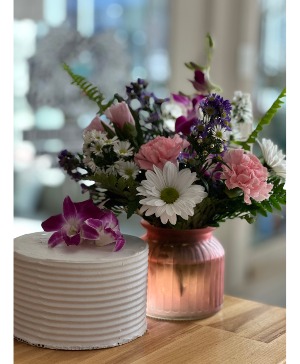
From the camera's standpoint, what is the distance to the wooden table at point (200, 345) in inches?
36.4

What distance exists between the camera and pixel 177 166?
3.28ft

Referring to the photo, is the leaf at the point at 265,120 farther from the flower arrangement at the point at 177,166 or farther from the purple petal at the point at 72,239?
the purple petal at the point at 72,239

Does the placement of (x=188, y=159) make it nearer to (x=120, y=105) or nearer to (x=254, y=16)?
(x=120, y=105)

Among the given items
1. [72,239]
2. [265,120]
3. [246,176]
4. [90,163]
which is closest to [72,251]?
[72,239]

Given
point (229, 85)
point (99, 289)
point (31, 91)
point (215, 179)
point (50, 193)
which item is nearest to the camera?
point (99, 289)

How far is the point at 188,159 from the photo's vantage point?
3.29ft

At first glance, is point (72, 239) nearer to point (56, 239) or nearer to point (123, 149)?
point (56, 239)

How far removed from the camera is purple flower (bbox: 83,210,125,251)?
3.18ft

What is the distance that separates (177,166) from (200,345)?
29cm

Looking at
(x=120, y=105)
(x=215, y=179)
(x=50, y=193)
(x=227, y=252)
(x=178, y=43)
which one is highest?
(x=178, y=43)

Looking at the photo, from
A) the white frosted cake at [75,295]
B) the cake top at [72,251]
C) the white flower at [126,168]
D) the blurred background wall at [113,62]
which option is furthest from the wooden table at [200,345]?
the blurred background wall at [113,62]

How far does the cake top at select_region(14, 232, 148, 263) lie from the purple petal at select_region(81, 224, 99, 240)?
0.06 ft

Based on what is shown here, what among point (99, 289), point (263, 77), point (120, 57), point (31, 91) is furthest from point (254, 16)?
point (99, 289)

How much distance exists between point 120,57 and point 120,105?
1.84 metres
